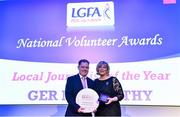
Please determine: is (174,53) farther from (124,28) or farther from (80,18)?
(80,18)

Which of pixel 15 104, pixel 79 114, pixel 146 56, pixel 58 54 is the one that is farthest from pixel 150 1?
pixel 15 104

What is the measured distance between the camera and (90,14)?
5.59ft

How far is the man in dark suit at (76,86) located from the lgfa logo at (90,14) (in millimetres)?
257

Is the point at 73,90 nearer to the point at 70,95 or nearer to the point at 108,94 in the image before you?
the point at 70,95

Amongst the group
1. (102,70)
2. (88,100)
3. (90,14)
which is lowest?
(88,100)

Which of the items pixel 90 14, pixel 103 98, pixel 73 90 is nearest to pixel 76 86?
pixel 73 90

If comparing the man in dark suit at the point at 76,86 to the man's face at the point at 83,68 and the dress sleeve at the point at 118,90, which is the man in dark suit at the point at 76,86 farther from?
the dress sleeve at the point at 118,90

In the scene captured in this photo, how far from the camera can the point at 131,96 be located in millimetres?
Result: 1568

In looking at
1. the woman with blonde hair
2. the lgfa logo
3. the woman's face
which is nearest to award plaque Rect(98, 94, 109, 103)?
the woman with blonde hair

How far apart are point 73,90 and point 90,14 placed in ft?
1.60

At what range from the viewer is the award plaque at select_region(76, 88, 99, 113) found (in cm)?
151

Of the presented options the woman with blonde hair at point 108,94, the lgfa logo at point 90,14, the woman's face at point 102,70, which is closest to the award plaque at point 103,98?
the woman with blonde hair at point 108,94

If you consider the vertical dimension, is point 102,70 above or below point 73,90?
above

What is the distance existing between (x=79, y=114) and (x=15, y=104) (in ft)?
1.28
